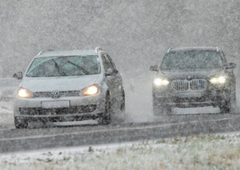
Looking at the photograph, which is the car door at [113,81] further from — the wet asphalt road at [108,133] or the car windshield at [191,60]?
the car windshield at [191,60]

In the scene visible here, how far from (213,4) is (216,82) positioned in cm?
7115

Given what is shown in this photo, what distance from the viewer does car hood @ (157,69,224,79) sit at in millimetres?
18406

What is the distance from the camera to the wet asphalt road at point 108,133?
12247 mm

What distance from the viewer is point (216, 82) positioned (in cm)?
1841

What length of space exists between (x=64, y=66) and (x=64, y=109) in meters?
1.55

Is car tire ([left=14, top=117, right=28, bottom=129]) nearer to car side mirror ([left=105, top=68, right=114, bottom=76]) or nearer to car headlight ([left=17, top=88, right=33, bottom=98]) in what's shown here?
Result: car headlight ([left=17, top=88, right=33, bottom=98])

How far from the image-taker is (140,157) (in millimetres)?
9805

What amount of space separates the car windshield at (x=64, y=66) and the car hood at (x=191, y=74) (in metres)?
2.24

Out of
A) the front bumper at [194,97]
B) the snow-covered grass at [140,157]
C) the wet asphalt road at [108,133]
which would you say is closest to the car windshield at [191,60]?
the front bumper at [194,97]

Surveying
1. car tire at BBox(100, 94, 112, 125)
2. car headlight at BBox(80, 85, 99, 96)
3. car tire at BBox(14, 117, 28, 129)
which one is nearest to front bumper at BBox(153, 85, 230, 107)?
car tire at BBox(100, 94, 112, 125)

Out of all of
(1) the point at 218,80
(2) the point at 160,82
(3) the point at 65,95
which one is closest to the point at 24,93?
(3) the point at 65,95

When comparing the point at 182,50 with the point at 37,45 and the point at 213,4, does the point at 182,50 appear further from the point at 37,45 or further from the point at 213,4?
the point at 213,4

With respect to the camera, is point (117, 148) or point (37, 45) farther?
point (37, 45)

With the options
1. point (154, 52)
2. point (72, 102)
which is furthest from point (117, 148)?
point (154, 52)
